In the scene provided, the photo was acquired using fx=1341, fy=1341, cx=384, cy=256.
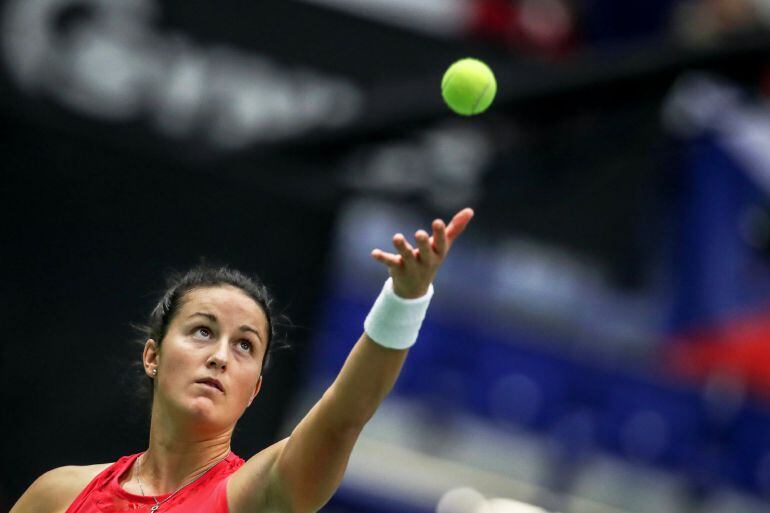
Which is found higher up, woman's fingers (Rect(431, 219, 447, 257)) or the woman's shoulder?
woman's fingers (Rect(431, 219, 447, 257))

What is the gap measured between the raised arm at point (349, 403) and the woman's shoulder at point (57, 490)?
3.16 ft

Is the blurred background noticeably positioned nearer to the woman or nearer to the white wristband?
the woman

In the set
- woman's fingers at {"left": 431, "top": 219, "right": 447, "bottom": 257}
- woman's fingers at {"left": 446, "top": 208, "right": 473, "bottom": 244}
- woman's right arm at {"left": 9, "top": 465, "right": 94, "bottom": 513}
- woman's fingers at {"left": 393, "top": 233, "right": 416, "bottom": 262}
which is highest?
woman's fingers at {"left": 446, "top": 208, "right": 473, "bottom": 244}

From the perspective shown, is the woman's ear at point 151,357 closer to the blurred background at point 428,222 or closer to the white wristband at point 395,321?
the white wristband at point 395,321

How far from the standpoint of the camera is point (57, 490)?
159 inches

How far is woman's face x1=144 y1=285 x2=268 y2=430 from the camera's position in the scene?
3.61 m

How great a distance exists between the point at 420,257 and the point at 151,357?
3.75ft

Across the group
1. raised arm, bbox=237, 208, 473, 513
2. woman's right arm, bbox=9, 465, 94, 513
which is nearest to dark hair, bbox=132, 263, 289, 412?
woman's right arm, bbox=9, 465, 94, 513

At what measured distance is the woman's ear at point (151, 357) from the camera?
3943mm

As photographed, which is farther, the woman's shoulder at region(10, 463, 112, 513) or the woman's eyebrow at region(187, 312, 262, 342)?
the woman's shoulder at region(10, 463, 112, 513)

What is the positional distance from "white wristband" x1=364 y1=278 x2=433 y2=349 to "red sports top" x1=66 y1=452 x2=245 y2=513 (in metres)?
0.63

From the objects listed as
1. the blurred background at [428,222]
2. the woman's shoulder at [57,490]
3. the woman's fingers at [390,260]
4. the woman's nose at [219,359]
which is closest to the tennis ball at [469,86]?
the woman's fingers at [390,260]

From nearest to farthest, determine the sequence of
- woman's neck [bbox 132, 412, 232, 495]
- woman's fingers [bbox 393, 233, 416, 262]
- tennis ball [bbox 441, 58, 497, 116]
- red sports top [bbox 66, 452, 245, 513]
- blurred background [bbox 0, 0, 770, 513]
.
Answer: woman's fingers [bbox 393, 233, 416, 262] < red sports top [bbox 66, 452, 245, 513] < woman's neck [bbox 132, 412, 232, 495] < tennis ball [bbox 441, 58, 497, 116] < blurred background [bbox 0, 0, 770, 513]

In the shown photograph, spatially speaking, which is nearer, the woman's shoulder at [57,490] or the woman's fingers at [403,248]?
the woman's fingers at [403,248]
